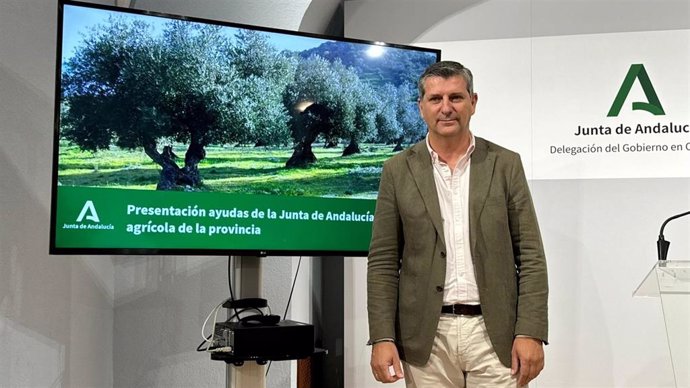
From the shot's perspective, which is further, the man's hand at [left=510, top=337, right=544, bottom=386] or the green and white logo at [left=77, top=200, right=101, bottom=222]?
the green and white logo at [left=77, top=200, right=101, bottom=222]

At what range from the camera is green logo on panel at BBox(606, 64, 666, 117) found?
4.07m

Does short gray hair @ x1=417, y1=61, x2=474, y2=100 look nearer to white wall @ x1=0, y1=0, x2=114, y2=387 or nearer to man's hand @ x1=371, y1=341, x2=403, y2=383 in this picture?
man's hand @ x1=371, y1=341, x2=403, y2=383

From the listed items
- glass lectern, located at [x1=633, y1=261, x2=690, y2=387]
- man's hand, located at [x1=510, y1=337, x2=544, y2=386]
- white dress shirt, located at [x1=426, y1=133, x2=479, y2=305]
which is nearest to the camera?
glass lectern, located at [x1=633, y1=261, x2=690, y2=387]

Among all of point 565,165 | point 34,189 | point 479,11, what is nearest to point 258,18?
point 479,11

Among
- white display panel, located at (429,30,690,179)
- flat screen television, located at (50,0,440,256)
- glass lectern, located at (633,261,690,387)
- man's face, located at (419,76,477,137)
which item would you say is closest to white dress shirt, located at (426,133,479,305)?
man's face, located at (419,76,477,137)

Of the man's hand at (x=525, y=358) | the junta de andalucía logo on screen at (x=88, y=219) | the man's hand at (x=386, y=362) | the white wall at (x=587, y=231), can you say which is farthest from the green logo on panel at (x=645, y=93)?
the junta de andalucía logo on screen at (x=88, y=219)

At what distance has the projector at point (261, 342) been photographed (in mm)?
2840

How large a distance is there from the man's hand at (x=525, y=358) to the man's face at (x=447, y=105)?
2.22 feet

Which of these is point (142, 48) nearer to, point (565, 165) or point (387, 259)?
point (387, 259)

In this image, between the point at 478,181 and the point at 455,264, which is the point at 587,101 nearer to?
the point at 478,181

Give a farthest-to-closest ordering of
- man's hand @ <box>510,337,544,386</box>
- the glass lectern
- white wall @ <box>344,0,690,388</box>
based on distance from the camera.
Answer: white wall @ <box>344,0,690,388</box> → man's hand @ <box>510,337,544,386</box> → the glass lectern

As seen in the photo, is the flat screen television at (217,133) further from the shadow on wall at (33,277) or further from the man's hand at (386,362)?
the man's hand at (386,362)

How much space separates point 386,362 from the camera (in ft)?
8.09

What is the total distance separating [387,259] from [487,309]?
1.20 feet
